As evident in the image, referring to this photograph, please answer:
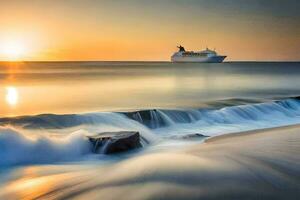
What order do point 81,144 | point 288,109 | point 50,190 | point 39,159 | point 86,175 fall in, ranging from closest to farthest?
point 50,190 → point 86,175 → point 39,159 → point 81,144 → point 288,109

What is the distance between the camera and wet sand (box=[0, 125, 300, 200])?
643 centimetres

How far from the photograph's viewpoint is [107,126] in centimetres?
1380

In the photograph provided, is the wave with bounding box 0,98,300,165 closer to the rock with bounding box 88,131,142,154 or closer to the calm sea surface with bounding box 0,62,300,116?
the rock with bounding box 88,131,142,154

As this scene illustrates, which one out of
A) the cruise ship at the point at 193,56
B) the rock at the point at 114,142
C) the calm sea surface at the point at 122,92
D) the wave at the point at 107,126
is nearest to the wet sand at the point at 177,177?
the rock at the point at 114,142

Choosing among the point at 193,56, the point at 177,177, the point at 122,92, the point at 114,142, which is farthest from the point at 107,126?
the point at 193,56

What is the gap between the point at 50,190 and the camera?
679 centimetres

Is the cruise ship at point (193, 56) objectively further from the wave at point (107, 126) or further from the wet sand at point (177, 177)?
the wet sand at point (177, 177)

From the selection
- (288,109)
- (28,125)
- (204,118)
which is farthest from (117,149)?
(288,109)

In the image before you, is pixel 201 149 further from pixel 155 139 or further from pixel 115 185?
pixel 115 185

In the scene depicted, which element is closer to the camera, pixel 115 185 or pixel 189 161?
pixel 115 185

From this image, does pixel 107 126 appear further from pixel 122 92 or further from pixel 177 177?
pixel 122 92

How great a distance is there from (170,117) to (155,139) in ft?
12.7

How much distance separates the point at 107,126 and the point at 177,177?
684cm

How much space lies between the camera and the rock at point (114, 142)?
32.0 ft
